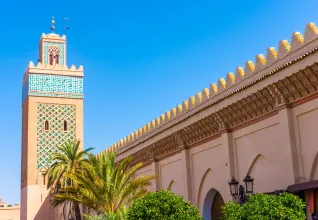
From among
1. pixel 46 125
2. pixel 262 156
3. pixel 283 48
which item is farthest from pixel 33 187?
pixel 283 48

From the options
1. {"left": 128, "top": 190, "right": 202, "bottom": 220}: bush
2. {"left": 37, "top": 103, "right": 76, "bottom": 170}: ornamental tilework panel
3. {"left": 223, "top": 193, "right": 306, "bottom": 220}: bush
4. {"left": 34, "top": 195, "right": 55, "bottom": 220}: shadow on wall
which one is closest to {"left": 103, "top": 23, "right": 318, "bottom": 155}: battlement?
{"left": 223, "top": 193, "right": 306, "bottom": 220}: bush

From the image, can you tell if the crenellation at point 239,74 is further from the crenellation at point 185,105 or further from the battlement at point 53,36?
the battlement at point 53,36

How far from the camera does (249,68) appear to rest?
1191cm

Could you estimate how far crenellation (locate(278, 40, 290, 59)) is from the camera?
1062 centimetres

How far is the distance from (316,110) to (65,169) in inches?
482

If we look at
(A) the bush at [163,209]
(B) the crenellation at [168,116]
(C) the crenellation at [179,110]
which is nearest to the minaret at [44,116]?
(B) the crenellation at [168,116]

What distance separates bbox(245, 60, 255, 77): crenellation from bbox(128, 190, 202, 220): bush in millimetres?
4005

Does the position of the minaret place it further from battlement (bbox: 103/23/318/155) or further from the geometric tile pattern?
battlement (bbox: 103/23/318/155)

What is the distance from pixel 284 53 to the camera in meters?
10.6

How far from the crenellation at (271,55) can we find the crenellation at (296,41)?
0.62m

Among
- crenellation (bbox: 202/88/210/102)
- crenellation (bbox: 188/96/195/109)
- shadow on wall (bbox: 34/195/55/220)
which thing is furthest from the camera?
shadow on wall (bbox: 34/195/55/220)

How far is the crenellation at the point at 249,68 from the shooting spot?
38.9 feet

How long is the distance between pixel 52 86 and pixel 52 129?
2292 mm

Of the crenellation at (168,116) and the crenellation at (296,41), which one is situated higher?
the crenellation at (168,116)
